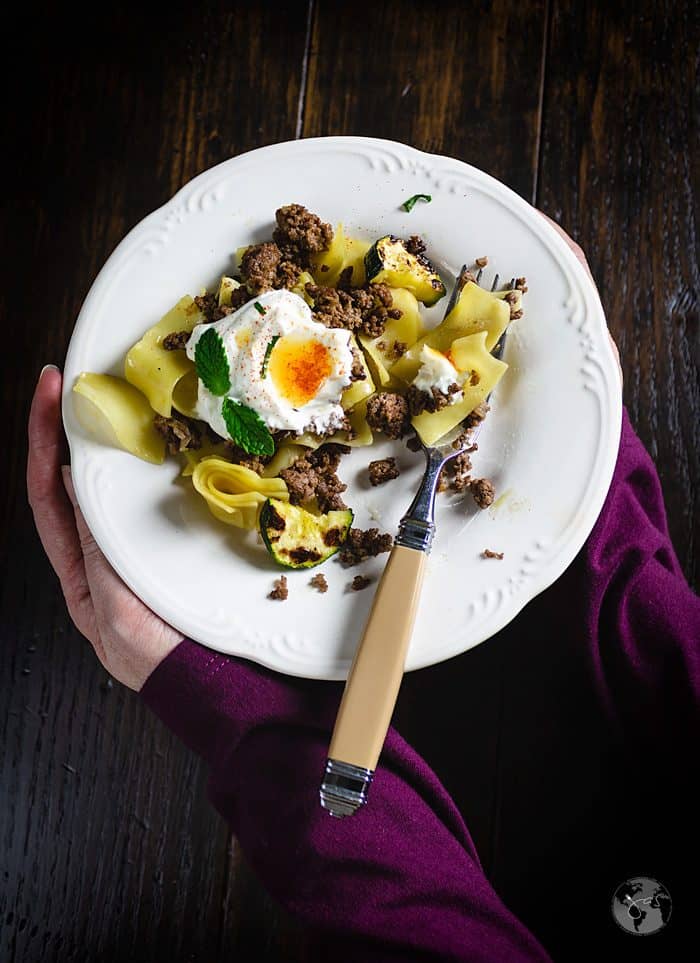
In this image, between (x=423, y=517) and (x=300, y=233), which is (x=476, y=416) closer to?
(x=423, y=517)

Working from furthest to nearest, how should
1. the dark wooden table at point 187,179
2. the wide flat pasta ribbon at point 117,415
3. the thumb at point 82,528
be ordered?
the dark wooden table at point 187,179, the thumb at point 82,528, the wide flat pasta ribbon at point 117,415

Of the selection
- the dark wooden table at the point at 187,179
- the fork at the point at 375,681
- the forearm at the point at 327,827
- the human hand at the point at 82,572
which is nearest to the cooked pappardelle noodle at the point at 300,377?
the fork at the point at 375,681

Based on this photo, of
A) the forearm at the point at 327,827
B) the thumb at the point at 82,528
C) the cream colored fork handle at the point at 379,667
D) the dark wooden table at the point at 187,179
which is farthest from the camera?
the dark wooden table at the point at 187,179

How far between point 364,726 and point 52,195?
2.17 m

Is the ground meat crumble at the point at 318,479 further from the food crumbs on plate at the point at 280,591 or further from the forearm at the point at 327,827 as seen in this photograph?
the forearm at the point at 327,827

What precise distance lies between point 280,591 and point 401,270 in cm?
94

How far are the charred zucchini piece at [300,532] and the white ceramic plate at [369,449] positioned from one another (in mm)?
56

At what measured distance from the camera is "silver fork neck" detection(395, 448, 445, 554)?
2429 mm

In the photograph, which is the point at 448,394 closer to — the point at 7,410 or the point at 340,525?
the point at 340,525

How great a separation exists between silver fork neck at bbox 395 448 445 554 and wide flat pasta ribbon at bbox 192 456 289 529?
0.33 m

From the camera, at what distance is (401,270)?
2574 millimetres

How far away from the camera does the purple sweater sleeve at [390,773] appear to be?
2418 millimetres

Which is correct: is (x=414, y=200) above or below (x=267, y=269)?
above
